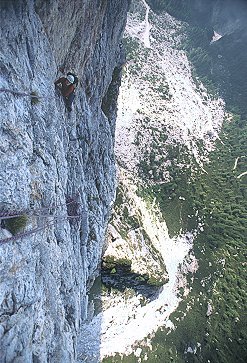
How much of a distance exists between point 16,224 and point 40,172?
3928 mm

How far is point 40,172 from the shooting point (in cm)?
1587

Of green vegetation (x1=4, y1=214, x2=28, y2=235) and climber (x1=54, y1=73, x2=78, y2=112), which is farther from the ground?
climber (x1=54, y1=73, x2=78, y2=112)

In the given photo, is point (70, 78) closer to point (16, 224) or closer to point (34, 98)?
point (34, 98)

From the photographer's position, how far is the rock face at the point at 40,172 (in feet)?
40.4

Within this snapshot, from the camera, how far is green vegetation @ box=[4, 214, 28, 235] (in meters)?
12.4

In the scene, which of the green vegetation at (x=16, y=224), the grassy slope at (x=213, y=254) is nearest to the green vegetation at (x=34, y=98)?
the green vegetation at (x=16, y=224)

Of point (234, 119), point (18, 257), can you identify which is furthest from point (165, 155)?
point (18, 257)

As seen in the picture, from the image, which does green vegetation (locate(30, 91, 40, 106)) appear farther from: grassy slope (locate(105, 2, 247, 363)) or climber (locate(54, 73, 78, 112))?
grassy slope (locate(105, 2, 247, 363))

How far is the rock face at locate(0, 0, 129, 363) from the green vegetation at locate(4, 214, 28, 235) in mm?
168

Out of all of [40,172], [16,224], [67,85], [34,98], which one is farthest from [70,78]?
[16,224]

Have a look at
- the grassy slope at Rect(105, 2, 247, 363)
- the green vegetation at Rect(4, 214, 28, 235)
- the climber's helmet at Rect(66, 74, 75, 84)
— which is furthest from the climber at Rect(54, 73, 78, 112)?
the grassy slope at Rect(105, 2, 247, 363)

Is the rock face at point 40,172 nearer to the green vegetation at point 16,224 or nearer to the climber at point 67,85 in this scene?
the green vegetation at point 16,224

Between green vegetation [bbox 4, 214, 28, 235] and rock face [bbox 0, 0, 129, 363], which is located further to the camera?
green vegetation [bbox 4, 214, 28, 235]

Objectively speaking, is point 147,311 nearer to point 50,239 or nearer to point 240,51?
point 50,239
